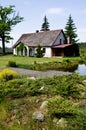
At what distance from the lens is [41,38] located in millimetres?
55062

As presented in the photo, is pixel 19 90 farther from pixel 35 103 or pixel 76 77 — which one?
pixel 76 77

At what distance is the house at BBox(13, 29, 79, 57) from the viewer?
52.5 m

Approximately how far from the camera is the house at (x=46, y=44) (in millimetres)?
52525

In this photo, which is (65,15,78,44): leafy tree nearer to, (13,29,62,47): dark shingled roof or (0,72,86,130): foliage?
(13,29,62,47): dark shingled roof

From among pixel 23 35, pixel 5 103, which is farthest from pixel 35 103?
pixel 23 35

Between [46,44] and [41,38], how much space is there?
289cm

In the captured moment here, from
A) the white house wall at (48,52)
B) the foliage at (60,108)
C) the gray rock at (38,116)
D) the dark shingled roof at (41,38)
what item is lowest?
the gray rock at (38,116)

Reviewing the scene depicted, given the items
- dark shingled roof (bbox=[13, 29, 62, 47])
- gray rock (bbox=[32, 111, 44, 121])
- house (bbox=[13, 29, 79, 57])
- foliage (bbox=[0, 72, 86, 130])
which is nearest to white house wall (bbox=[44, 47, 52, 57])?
house (bbox=[13, 29, 79, 57])

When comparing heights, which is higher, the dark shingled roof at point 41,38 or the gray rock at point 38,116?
the dark shingled roof at point 41,38

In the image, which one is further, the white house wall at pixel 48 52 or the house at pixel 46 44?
the white house wall at pixel 48 52

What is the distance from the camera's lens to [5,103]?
30.0 ft

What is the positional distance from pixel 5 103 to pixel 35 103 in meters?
1.08

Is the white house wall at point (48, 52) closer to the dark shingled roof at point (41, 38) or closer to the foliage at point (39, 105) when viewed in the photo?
the dark shingled roof at point (41, 38)

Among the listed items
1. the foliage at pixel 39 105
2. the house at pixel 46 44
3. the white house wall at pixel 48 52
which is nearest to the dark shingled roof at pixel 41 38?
the house at pixel 46 44
